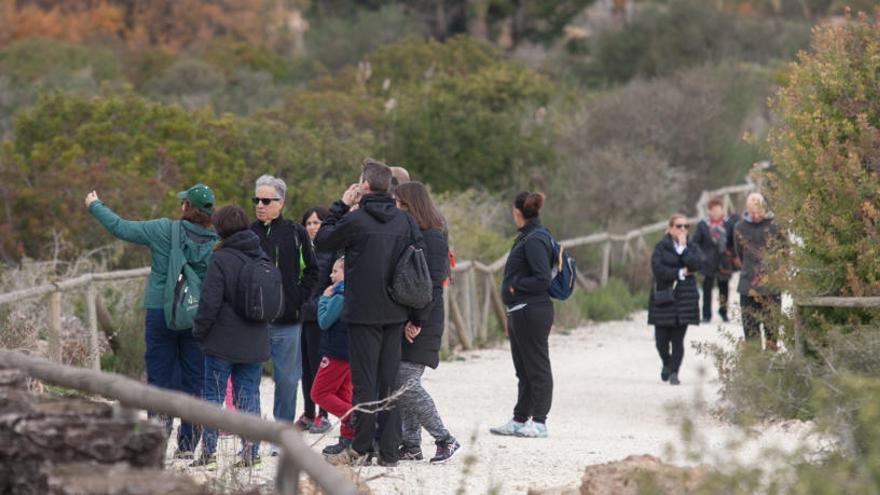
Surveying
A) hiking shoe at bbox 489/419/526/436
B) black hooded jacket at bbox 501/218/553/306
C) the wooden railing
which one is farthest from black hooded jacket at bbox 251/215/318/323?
the wooden railing

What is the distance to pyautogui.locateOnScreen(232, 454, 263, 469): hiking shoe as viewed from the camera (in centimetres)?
712

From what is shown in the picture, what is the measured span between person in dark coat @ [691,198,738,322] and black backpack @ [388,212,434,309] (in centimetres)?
953

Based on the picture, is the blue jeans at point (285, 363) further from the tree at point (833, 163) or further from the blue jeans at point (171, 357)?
the tree at point (833, 163)

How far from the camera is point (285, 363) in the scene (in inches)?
375

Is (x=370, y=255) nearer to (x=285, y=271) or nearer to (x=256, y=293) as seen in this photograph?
(x=256, y=293)

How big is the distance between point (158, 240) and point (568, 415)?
14.4ft

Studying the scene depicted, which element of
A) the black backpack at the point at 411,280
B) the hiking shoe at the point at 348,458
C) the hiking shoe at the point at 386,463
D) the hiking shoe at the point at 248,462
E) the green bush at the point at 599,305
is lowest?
the hiking shoe at the point at 386,463

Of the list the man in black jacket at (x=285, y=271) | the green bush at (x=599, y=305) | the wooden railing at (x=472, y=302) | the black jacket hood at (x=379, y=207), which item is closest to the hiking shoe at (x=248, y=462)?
the man in black jacket at (x=285, y=271)

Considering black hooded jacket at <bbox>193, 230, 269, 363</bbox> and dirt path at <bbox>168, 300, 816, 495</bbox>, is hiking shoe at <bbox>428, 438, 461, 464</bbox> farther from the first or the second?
black hooded jacket at <bbox>193, 230, 269, 363</bbox>

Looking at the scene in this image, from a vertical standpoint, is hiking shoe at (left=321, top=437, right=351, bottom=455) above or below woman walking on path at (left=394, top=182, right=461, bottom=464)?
below

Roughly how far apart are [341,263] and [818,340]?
12.2 ft

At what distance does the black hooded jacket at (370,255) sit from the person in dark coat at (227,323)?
1.58 feet

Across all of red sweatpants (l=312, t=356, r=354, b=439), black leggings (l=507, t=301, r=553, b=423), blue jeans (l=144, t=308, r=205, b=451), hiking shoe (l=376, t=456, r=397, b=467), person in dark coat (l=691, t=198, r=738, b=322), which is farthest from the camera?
person in dark coat (l=691, t=198, r=738, b=322)

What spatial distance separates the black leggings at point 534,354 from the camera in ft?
34.2
